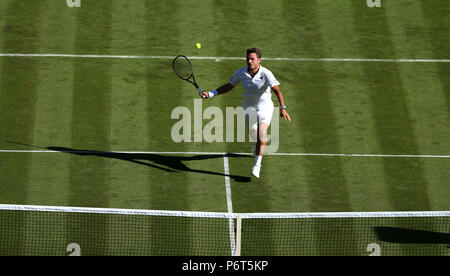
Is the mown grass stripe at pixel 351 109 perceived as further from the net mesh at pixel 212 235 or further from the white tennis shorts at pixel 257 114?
the white tennis shorts at pixel 257 114

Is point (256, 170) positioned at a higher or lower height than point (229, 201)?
higher

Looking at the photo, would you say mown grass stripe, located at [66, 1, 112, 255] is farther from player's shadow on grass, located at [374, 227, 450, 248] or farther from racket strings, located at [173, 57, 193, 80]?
player's shadow on grass, located at [374, 227, 450, 248]

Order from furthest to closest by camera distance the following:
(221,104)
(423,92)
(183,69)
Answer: (423,92), (183,69), (221,104)

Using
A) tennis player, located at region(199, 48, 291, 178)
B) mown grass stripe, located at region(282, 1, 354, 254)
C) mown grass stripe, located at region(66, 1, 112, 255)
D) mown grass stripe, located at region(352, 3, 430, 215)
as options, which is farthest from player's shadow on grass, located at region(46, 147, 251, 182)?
mown grass stripe, located at region(352, 3, 430, 215)

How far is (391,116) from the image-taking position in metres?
19.1

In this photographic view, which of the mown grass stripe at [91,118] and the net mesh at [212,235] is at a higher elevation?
the mown grass stripe at [91,118]

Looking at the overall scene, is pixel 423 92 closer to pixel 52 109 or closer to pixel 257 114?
pixel 257 114

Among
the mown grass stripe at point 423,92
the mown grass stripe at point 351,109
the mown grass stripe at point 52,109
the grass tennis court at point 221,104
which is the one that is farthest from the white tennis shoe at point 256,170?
the mown grass stripe at point 52,109

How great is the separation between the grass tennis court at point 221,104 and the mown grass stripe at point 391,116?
4 centimetres

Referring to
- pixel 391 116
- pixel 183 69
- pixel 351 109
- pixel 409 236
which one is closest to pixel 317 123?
pixel 351 109

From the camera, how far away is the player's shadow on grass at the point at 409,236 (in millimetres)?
14742

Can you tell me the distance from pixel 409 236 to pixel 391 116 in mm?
4680

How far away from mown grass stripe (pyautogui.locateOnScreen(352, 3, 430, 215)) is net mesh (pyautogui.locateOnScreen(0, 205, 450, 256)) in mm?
1167

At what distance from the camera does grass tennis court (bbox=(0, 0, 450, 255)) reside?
647 inches
